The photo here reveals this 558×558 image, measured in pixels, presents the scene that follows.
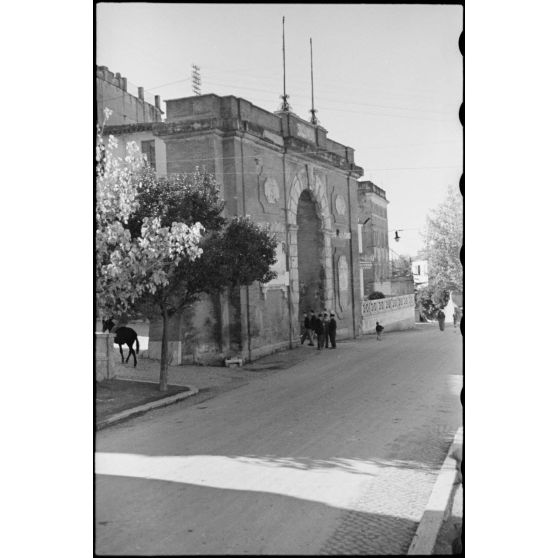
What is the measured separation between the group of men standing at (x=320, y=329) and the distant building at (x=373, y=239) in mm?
402

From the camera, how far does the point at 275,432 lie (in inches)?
182

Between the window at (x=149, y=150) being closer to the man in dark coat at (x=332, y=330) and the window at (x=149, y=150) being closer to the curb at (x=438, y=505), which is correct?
the man in dark coat at (x=332, y=330)

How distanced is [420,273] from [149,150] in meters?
2.30

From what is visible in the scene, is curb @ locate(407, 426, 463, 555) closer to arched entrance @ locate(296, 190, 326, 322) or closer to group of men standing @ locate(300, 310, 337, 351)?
group of men standing @ locate(300, 310, 337, 351)

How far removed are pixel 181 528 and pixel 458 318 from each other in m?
2.35

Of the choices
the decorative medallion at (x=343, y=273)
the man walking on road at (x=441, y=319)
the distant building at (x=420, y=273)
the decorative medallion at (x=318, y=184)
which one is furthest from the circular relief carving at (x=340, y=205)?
the man walking on road at (x=441, y=319)

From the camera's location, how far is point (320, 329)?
5.32m

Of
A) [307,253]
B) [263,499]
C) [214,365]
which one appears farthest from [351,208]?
[263,499]

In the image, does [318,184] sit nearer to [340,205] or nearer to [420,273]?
[340,205]

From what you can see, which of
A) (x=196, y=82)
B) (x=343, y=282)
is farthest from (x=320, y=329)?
(x=196, y=82)

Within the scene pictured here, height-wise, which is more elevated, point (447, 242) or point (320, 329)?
point (447, 242)

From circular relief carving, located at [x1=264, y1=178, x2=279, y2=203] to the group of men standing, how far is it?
988 millimetres

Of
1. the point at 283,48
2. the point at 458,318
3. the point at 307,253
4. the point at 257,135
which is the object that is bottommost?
the point at 458,318

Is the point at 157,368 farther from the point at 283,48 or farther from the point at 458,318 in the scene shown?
the point at 283,48
